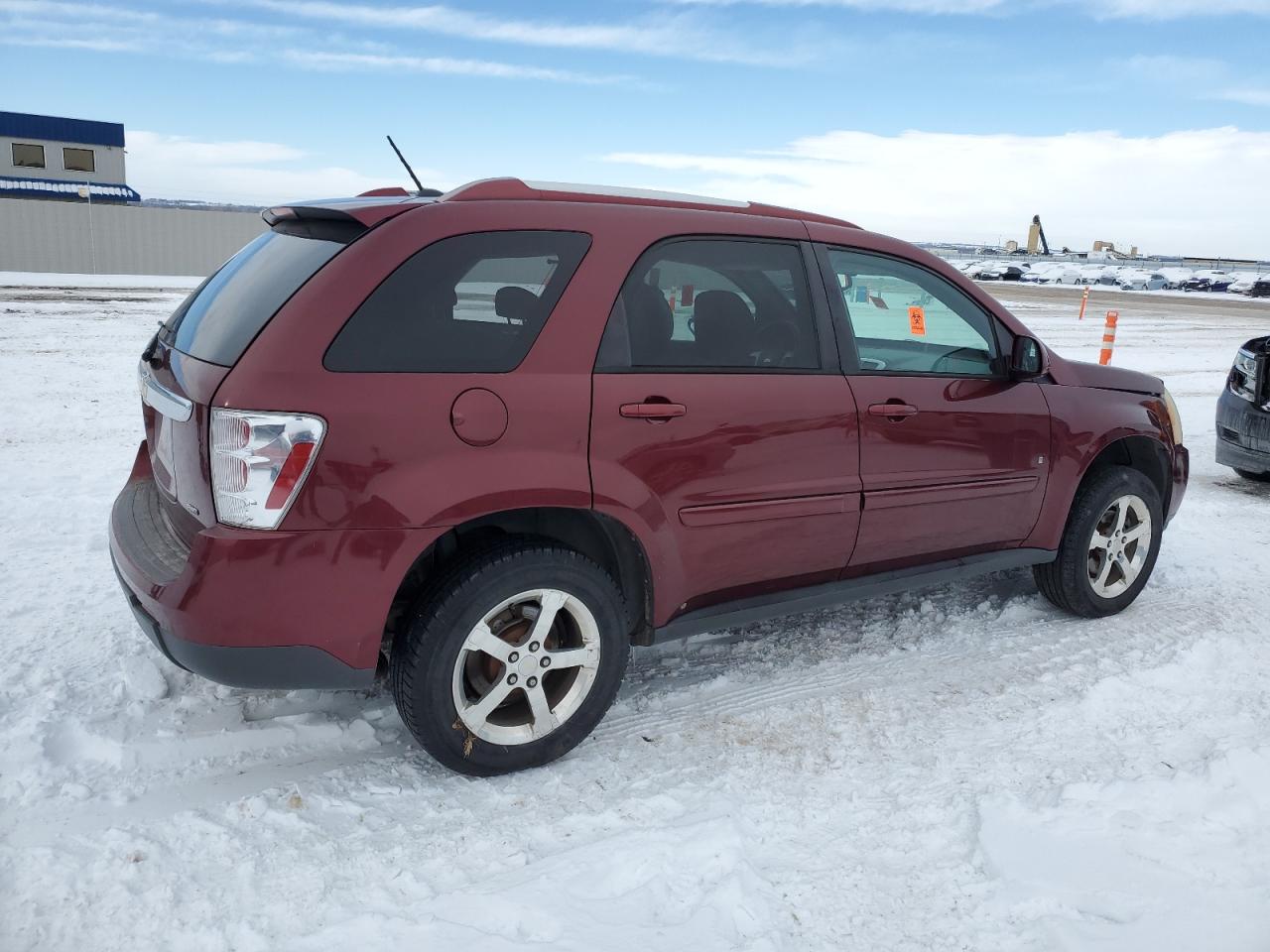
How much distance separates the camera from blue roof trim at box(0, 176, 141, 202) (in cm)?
3997

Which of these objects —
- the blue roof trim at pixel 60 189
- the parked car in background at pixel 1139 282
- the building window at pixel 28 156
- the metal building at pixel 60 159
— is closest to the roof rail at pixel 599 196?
the blue roof trim at pixel 60 189

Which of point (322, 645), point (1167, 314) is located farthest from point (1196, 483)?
point (1167, 314)

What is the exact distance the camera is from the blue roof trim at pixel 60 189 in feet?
131

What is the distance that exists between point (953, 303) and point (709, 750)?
2.10 meters

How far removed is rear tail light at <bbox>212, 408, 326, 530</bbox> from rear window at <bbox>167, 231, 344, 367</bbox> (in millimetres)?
225

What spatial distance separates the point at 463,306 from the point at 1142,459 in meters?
3.53

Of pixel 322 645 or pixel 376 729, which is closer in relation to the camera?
pixel 322 645

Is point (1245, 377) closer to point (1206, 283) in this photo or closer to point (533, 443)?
point (533, 443)

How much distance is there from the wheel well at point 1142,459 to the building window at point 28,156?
47232 millimetres

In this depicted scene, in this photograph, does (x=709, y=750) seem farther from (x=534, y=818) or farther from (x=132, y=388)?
(x=132, y=388)

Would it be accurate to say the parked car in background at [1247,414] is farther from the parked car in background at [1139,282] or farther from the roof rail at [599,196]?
the parked car in background at [1139,282]

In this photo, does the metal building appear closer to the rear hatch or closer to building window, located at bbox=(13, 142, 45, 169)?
building window, located at bbox=(13, 142, 45, 169)

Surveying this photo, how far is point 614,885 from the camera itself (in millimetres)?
2615

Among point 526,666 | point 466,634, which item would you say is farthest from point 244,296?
point 526,666
